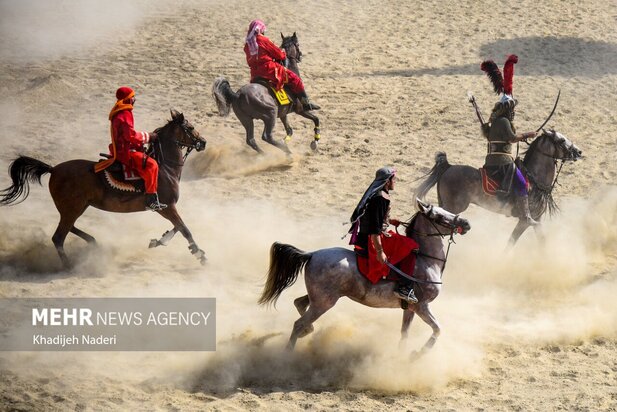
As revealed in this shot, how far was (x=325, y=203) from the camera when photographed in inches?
590

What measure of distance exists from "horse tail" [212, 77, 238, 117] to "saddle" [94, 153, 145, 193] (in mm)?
4107

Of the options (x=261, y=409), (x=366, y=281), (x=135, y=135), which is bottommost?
(x=261, y=409)

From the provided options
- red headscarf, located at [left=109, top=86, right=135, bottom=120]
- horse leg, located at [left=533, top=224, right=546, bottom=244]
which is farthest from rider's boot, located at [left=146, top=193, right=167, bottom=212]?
horse leg, located at [left=533, top=224, right=546, bottom=244]

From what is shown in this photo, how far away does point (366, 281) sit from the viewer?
951cm

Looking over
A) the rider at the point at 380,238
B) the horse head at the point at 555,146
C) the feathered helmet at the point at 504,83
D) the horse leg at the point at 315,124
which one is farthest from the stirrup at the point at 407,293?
the horse leg at the point at 315,124

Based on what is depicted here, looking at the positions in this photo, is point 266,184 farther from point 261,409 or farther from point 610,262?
point 261,409

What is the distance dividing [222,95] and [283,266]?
22.3ft

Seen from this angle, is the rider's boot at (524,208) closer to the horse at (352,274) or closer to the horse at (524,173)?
the horse at (524,173)

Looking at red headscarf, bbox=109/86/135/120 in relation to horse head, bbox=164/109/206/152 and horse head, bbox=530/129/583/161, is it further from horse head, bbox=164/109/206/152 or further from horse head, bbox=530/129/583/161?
horse head, bbox=530/129/583/161

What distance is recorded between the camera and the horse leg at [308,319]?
31.1ft

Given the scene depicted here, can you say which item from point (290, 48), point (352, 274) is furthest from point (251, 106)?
point (352, 274)

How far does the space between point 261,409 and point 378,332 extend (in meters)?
2.03

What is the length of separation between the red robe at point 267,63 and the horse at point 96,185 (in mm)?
4038

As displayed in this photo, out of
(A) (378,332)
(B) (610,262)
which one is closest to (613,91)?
(B) (610,262)
